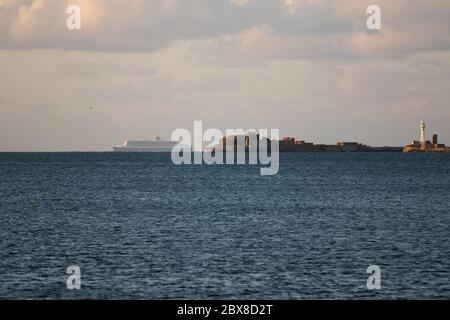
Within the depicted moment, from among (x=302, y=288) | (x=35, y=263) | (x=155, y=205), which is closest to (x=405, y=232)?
(x=302, y=288)

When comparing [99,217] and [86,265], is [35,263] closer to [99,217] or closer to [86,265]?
[86,265]

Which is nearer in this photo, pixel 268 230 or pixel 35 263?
pixel 35 263

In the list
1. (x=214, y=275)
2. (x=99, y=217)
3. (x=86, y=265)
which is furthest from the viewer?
(x=99, y=217)

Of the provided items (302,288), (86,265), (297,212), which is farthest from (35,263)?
(297,212)

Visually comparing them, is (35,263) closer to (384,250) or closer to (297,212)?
(384,250)

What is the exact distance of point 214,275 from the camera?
42875mm

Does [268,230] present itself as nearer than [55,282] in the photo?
No

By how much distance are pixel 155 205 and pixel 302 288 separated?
53.9m

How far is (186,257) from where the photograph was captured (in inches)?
1929
